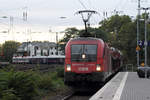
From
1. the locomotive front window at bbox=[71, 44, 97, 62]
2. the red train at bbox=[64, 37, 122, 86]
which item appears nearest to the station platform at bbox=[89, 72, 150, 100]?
the red train at bbox=[64, 37, 122, 86]

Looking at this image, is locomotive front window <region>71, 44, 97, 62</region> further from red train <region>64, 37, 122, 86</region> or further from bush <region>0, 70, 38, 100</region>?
bush <region>0, 70, 38, 100</region>

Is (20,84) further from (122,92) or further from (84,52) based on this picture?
(84,52)

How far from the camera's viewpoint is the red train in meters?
18.5

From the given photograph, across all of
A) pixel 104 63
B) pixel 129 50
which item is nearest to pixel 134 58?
pixel 129 50

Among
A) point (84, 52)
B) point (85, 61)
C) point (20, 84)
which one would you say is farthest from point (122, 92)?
point (84, 52)

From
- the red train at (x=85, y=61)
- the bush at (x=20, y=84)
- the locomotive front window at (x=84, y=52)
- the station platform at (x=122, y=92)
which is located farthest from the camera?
the locomotive front window at (x=84, y=52)

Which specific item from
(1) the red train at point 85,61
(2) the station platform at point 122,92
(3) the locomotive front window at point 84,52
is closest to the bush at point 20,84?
(2) the station platform at point 122,92

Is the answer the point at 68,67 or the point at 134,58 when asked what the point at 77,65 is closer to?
the point at 68,67

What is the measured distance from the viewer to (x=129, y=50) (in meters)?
65.0

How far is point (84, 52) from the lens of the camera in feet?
62.8

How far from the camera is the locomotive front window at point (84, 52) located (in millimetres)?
18906

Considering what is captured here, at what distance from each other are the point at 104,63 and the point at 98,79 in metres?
1.31

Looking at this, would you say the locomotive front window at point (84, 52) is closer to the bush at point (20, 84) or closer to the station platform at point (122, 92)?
the station platform at point (122, 92)

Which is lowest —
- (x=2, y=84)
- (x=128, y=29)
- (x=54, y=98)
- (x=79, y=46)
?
(x=54, y=98)
